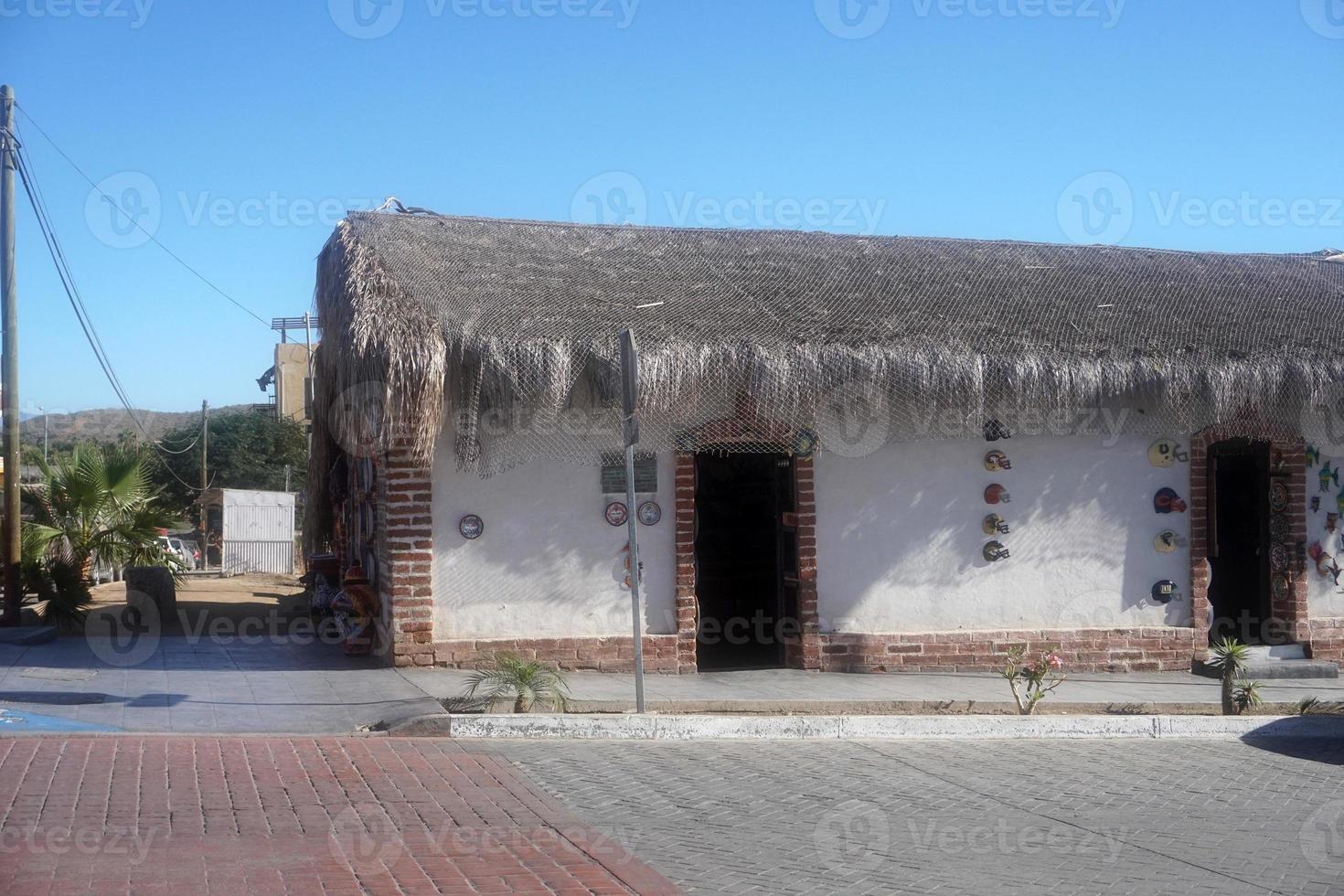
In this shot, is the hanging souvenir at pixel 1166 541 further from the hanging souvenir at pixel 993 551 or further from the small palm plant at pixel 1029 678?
the small palm plant at pixel 1029 678

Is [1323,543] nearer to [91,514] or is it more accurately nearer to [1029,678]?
[1029,678]

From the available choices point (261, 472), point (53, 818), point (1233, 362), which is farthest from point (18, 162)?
point (261, 472)

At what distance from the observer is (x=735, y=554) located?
13734mm

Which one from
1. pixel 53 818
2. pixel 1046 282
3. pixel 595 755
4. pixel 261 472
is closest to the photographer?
pixel 53 818

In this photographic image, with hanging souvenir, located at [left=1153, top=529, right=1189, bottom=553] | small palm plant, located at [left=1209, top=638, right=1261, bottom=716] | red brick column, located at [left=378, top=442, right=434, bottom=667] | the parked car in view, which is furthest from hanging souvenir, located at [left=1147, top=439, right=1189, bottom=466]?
the parked car

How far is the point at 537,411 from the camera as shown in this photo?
10.8 metres

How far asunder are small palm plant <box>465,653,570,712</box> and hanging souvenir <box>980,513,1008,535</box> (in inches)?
179

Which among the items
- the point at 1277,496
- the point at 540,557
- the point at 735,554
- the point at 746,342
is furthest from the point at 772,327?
the point at 1277,496

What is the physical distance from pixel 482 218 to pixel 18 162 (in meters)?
5.37

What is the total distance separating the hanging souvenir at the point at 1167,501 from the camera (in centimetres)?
1234

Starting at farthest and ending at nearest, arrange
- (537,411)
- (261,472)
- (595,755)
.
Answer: (261,472)
(537,411)
(595,755)

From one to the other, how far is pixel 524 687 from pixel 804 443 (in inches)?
145

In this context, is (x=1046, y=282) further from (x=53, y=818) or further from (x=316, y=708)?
(x=53, y=818)

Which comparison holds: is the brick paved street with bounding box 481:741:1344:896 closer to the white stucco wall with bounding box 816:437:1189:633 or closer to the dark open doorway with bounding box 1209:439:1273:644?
the white stucco wall with bounding box 816:437:1189:633
